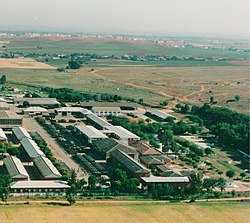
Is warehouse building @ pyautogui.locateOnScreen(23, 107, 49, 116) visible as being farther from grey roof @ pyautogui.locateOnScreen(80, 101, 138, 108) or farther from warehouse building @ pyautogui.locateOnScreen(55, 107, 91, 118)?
grey roof @ pyautogui.locateOnScreen(80, 101, 138, 108)

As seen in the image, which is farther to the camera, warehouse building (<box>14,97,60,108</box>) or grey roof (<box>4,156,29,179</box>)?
warehouse building (<box>14,97,60,108</box>)

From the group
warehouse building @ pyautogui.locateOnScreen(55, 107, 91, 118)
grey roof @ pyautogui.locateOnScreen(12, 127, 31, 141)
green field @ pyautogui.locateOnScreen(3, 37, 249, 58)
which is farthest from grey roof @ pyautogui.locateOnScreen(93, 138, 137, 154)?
green field @ pyautogui.locateOnScreen(3, 37, 249, 58)

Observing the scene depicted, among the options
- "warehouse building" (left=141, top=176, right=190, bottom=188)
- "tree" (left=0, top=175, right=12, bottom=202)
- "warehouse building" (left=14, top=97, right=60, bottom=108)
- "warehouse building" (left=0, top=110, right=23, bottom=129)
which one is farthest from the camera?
"warehouse building" (left=14, top=97, right=60, bottom=108)

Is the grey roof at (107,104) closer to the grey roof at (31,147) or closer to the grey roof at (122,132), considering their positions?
the grey roof at (122,132)

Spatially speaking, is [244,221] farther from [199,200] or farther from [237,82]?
[237,82]

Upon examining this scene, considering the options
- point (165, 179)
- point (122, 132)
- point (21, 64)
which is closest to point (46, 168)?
point (165, 179)

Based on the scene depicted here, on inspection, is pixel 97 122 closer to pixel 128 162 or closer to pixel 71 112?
pixel 71 112
